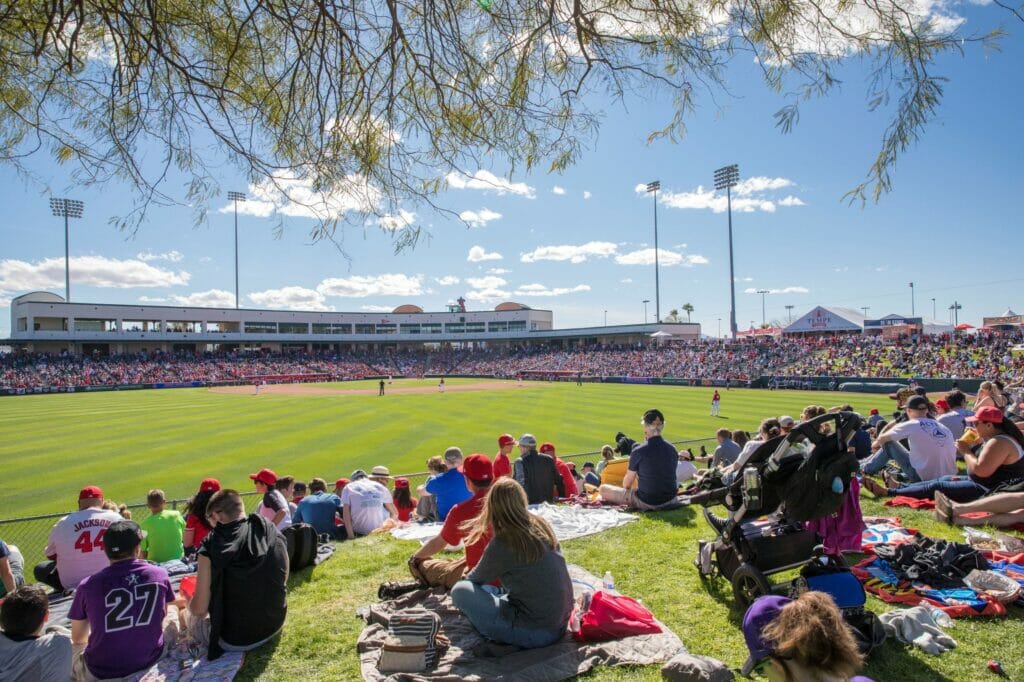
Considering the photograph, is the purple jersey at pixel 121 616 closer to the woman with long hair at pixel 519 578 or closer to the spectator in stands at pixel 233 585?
the spectator in stands at pixel 233 585

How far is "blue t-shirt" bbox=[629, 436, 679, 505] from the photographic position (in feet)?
23.1

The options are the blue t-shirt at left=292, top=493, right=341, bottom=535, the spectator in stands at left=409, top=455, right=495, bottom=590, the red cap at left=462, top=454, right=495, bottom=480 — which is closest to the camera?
the spectator in stands at left=409, top=455, right=495, bottom=590

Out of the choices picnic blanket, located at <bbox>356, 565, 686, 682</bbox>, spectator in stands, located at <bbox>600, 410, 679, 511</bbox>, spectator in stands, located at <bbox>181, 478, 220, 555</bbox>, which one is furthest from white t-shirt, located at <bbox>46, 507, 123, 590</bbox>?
spectator in stands, located at <bbox>600, 410, 679, 511</bbox>

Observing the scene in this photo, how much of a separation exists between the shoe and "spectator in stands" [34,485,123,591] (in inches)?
356

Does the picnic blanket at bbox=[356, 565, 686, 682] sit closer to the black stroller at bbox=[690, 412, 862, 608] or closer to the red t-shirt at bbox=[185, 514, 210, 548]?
the black stroller at bbox=[690, 412, 862, 608]

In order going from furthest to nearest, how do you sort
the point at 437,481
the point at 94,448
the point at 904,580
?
the point at 94,448
the point at 437,481
the point at 904,580

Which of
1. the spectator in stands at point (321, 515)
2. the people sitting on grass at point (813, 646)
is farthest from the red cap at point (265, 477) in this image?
the people sitting on grass at point (813, 646)

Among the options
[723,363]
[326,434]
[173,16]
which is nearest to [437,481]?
[173,16]

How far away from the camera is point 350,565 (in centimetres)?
576

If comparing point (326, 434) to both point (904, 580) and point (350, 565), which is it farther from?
point (904, 580)

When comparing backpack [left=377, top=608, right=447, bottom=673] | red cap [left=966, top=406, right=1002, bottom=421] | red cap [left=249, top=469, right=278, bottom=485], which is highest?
red cap [left=966, top=406, right=1002, bottom=421]

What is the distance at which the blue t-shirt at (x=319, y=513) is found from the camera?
7.39 metres

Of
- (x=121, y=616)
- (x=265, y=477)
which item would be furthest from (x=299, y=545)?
(x=121, y=616)

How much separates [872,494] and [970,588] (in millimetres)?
3759
